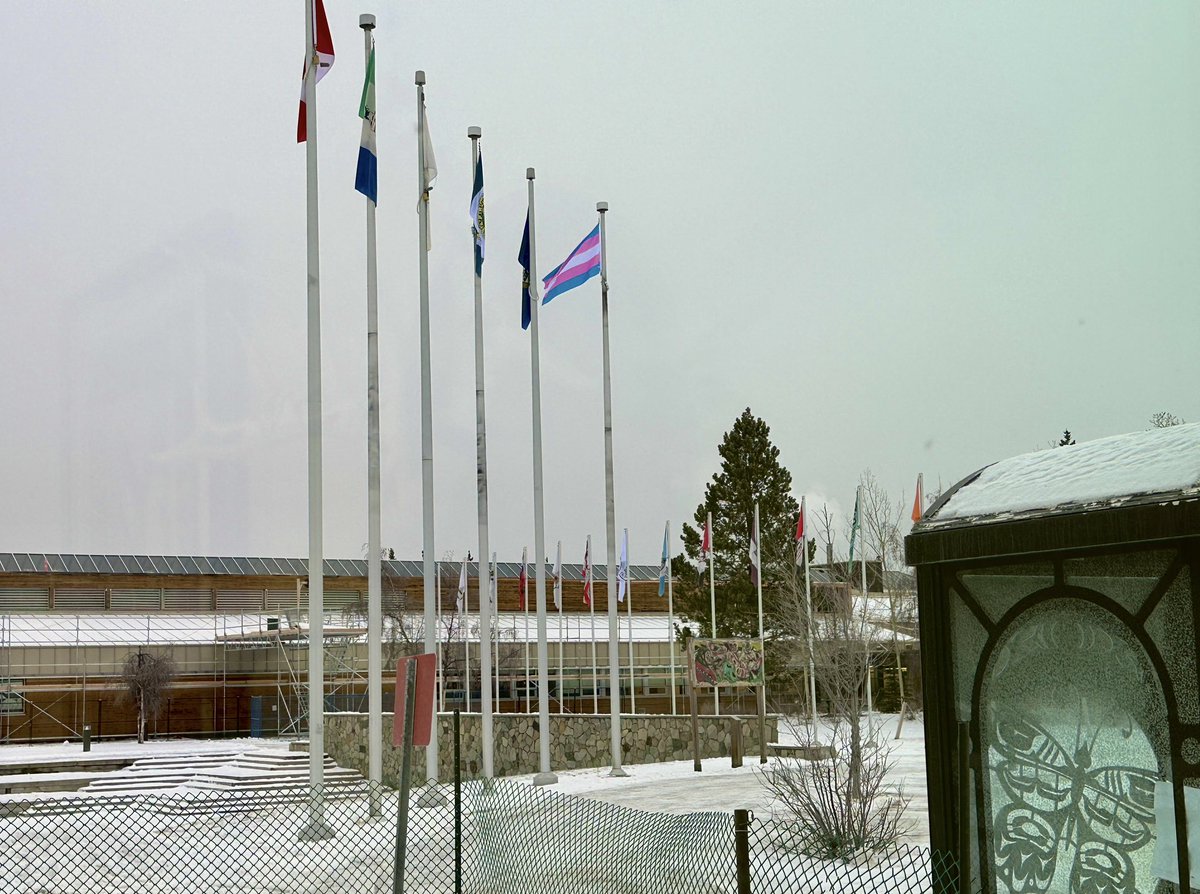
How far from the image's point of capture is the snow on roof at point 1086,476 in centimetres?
605

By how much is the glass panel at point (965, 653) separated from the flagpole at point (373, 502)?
12.3m

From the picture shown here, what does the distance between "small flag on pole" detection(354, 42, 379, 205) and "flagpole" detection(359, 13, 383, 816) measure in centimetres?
27

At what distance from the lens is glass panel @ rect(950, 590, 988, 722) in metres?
6.61

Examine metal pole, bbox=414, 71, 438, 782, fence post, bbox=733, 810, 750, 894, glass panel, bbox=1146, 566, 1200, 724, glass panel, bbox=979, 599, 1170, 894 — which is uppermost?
metal pole, bbox=414, 71, 438, 782

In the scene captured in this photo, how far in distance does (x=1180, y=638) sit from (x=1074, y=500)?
0.80 metres

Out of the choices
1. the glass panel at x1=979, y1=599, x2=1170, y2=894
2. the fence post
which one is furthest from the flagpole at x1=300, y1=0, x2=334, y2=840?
the glass panel at x1=979, y1=599, x2=1170, y2=894

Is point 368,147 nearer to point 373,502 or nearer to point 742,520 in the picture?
point 373,502

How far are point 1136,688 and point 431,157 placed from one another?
17.6 metres

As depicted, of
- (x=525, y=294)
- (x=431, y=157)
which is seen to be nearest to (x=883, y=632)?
(x=525, y=294)

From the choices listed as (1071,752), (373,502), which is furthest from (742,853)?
(373,502)

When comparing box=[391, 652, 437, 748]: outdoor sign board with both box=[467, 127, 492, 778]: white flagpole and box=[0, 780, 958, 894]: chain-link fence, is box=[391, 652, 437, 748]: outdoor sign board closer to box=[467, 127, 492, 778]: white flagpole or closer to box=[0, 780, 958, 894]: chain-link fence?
box=[0, 780, 958, 894]: chain-link fence

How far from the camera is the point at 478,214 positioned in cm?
2341

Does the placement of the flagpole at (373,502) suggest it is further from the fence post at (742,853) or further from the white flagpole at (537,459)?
the fence post at (742,853)

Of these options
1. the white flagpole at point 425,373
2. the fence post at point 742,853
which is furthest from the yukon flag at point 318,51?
the fence post at point 742,853
